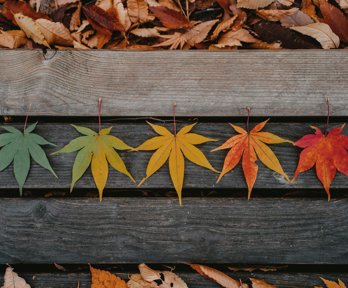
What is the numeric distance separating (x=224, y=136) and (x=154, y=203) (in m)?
0.32

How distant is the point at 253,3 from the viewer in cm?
137

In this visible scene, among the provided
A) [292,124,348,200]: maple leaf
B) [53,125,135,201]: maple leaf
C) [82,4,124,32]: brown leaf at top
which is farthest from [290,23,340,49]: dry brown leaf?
[53,125,135,201]: maple leaf

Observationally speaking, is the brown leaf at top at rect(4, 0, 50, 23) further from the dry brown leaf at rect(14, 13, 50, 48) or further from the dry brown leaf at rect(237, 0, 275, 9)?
the dry brown leaf at rect(237, 0, 275, 9)

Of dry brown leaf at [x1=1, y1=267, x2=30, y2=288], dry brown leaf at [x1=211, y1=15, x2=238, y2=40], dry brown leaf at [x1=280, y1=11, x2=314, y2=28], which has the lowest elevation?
dry brown leaf at [x1=1, y1=267, x2=30, y2=288]

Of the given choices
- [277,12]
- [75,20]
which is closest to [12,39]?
[75,20]

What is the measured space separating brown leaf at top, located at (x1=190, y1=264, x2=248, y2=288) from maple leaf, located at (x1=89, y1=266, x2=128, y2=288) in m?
0.24

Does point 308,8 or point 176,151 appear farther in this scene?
point 308,8

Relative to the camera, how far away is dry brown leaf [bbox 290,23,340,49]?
52.5 inches

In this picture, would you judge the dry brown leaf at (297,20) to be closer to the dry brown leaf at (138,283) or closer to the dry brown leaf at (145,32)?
the dry brown leaf at (145,32)

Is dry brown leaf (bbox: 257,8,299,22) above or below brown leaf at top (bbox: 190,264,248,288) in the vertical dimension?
above

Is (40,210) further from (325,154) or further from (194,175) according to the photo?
(325,154)

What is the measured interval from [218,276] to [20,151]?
758 millimetres

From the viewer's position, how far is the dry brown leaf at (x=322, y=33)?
1334 millimetres

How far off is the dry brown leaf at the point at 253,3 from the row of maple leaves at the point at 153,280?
2.93 feet
